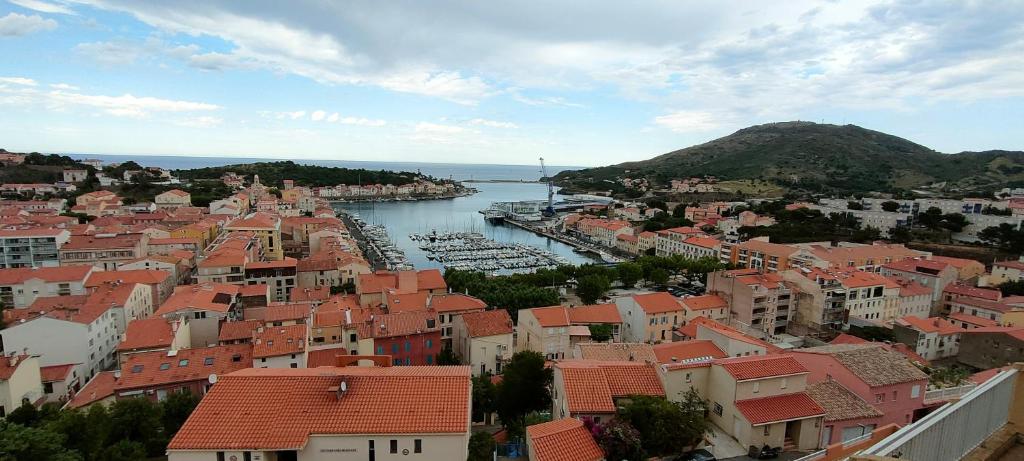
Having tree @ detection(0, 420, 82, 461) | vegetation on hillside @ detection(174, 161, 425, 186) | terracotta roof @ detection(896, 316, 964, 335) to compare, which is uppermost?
vegetation on hillside @ detection(174, 161, 425, 186)

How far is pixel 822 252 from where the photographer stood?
29266mm

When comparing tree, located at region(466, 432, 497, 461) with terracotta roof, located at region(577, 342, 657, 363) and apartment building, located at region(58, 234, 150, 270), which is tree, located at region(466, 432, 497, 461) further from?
apartment building, located at region(58, 234, 150, 270)

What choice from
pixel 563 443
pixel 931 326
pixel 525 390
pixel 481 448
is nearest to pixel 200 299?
pixel 525 390

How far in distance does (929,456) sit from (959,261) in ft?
103

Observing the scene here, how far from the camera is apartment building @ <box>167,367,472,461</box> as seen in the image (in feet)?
20.3

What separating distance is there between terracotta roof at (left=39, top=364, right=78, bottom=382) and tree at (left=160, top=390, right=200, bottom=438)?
531 cm

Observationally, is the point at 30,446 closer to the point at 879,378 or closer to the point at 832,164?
the point at 879,378

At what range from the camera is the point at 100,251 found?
24328 millimetres

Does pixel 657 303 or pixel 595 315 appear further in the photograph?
pixel 657 303

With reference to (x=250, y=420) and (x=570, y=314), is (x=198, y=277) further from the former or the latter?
(x=250, y=420)

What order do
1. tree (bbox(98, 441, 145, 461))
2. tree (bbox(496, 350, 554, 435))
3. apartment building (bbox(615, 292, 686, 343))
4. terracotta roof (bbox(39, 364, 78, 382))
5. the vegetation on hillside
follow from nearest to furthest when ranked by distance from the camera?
tree (bbox(98, 441, 145, 461)) < tree (bbox(496, 350, 554, 435)) < terracotta roof (bbox(39, 364, 78, 382)) < apartment building (bbox(615, 292, 686, 343)) < the vegetation on hillside

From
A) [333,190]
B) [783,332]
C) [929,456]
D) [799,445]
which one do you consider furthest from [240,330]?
[333,190]

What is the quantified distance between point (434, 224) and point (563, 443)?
54.7 m

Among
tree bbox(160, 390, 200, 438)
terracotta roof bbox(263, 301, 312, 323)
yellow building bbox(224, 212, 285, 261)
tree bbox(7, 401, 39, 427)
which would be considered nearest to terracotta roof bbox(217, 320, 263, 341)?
terracotta roof bbox(263, 301, 312, 323)
